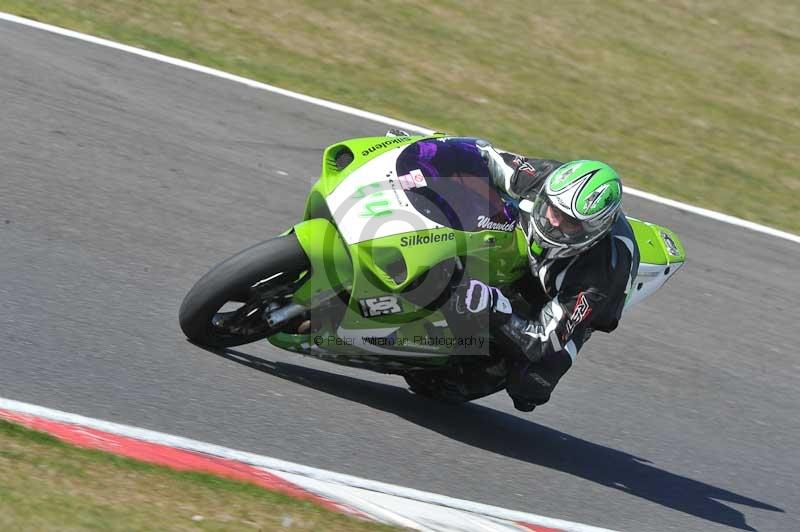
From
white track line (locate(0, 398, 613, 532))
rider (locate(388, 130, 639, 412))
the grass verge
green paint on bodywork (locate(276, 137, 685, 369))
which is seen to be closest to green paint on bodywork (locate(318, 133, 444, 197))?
green paint on bodywork (locate(276, 137, 685, 369))

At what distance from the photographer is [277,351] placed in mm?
5602

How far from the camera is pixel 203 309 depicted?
5008 mm

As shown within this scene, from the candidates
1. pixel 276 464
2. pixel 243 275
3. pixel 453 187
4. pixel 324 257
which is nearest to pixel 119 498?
pixel 276 464

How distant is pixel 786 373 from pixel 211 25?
6.06m

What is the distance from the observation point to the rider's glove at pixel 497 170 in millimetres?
5148

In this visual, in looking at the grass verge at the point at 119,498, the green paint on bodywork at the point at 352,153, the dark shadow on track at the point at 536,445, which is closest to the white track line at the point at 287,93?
the dark shadow on track at the point at 536,445

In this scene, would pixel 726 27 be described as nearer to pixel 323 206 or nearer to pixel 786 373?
pixel 786 373

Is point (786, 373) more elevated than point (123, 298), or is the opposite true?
A: point (123, 298)

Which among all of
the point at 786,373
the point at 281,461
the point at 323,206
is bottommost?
the point at 786,373

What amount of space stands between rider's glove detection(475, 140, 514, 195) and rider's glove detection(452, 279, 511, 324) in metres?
0.54

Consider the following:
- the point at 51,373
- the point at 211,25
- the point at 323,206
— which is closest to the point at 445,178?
the point at 323,206

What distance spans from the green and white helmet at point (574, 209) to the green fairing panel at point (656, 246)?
1.83 feet

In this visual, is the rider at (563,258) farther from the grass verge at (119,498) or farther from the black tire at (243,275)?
the grass verge at (119,498)

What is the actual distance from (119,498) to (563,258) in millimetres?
2263
